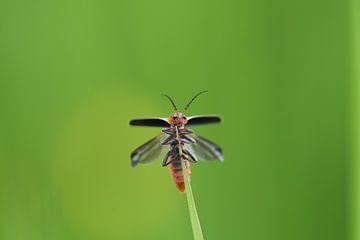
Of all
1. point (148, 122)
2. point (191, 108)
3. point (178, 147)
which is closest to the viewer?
point (148, 122)

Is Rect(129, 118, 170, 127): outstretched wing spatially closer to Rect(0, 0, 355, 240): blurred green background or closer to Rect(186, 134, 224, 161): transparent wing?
Rect(186, 134, 224, 161): transparent wing

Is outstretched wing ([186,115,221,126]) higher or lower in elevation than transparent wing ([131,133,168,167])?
higher

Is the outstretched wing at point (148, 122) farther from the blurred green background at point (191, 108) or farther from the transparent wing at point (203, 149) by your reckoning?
the blurred green background at point (191, 108)

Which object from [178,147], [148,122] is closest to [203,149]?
[178,147]

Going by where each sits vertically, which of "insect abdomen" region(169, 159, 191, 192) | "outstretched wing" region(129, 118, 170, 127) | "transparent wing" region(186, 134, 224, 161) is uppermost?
"outstretched wing" region(129, 118, 170, 127)

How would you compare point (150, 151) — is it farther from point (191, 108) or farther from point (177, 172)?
point (191, 108)

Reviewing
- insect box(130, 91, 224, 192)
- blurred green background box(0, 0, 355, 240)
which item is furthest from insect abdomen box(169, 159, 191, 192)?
blurred green background box(0, 0, 355, 240)
